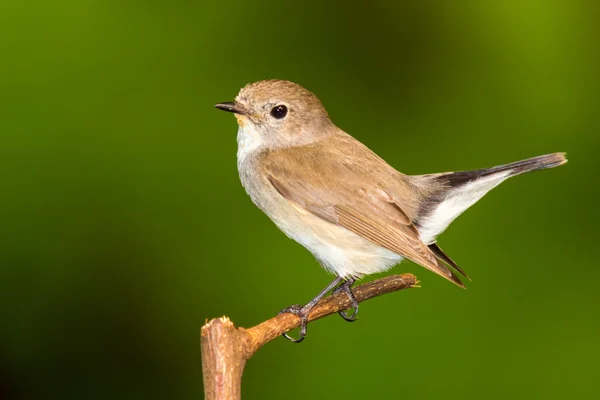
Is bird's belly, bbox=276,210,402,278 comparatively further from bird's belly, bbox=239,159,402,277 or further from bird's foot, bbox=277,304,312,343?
bird's foot, bbox=277,304,312,343

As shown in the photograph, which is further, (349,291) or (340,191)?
(349,291)

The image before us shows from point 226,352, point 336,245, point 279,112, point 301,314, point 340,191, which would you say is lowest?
point 226,352

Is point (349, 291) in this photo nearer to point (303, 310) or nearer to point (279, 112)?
point (303, 310)

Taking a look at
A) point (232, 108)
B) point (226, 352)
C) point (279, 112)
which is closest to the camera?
point (226, 352)

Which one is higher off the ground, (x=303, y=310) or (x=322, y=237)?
(x=322, y=237)

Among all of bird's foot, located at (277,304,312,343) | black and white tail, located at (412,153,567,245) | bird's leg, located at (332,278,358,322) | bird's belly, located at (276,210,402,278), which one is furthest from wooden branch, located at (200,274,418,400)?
black and white tail, located at (412,153,567,245)

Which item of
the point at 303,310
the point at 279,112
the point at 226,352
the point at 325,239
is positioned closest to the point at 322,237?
the point at 325,239

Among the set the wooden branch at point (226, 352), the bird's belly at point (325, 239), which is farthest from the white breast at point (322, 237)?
the wooden branch at point (226, 352)
